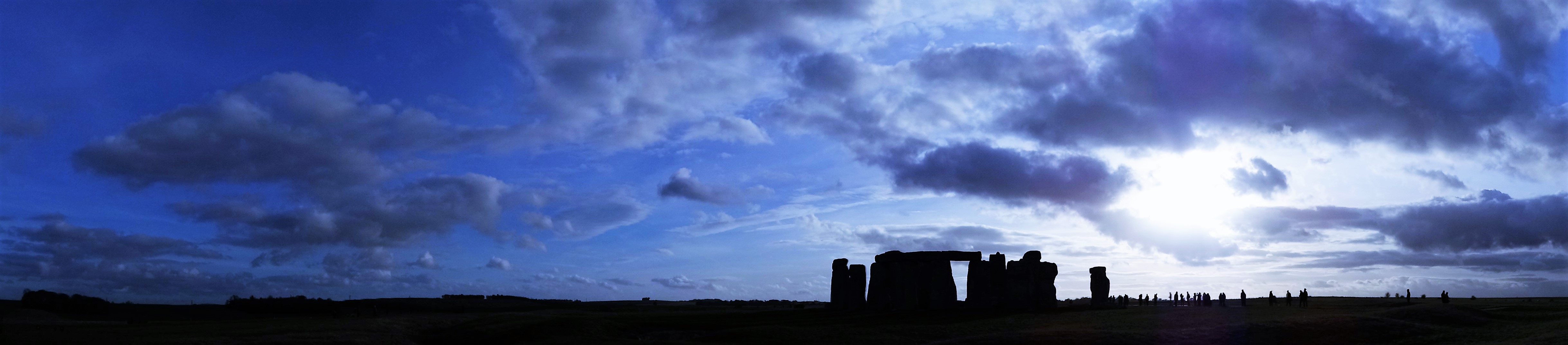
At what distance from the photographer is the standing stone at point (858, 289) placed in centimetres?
5031

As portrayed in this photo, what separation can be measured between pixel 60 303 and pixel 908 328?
47374 millimetres

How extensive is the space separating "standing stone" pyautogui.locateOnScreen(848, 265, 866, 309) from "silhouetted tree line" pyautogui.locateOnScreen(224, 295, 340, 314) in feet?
106

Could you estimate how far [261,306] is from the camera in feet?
209

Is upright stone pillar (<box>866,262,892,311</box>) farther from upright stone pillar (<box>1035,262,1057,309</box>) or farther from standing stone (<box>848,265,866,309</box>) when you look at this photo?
upright stone pillar (<box>1035,262,1057,309</box>)

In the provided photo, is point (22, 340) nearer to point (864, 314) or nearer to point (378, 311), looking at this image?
point (864, 314)

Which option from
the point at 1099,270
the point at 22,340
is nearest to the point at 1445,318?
the point at 1099,270

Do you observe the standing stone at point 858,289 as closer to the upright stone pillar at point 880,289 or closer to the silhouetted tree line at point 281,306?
the upright stone pillar at point 880,289

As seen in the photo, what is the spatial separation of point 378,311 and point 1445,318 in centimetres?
5600

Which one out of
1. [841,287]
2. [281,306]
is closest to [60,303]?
[281,306]

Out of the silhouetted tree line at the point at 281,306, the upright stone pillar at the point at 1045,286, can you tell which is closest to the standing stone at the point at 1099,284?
the upright stone pillar at the point at 1045,286

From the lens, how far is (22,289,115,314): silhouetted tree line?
5369 centimetres

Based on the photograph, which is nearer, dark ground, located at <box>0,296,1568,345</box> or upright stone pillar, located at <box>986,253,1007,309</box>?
dark ground, located at <box>0,296,1568,345</box>

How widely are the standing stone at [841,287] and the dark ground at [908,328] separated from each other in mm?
4330

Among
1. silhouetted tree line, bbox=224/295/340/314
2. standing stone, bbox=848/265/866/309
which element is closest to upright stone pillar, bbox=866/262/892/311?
standing stone, bbox=848/265/866/309
